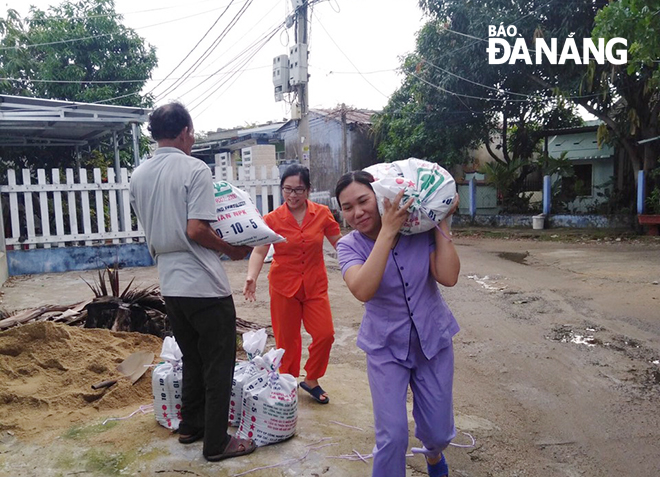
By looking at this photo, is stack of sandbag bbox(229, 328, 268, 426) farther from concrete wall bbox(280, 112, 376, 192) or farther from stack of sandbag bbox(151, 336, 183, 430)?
concrete wall bbox(280, 112, 376, 192)

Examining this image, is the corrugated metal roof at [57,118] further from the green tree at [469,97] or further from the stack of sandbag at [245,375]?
the green tree at [469,97]

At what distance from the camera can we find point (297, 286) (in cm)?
352

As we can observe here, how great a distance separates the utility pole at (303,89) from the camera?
13.1 m

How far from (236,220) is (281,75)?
39.9 ft

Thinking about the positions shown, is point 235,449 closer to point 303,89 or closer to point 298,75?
point 298,75

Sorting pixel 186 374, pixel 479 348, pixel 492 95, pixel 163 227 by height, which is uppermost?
pixel 492 95

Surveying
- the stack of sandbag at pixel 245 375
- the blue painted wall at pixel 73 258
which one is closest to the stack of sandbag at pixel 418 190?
the stack of sandbag at pixel 245 375

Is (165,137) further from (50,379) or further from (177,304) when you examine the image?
(50,379)

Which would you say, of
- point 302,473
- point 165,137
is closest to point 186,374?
point 302,473

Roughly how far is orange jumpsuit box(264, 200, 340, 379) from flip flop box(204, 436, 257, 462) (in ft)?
2.84

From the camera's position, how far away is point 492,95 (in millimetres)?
16078

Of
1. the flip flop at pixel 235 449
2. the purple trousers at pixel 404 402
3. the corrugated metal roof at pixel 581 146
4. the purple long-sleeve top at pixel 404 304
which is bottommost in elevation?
the flip flop at pixel 235 449

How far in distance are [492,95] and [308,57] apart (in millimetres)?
5985

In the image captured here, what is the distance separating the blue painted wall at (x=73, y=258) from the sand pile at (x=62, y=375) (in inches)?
188
